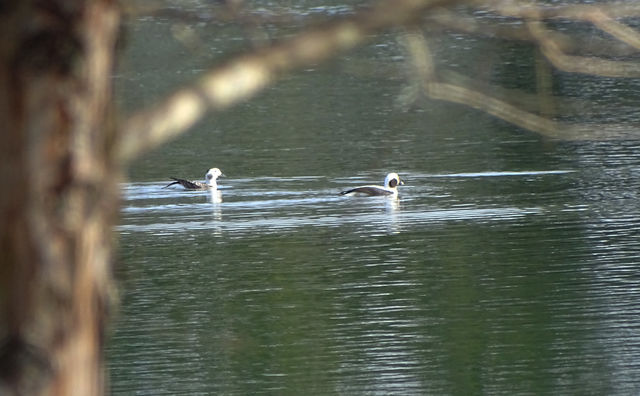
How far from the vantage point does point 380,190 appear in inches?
1011

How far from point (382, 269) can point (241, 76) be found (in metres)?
15.2

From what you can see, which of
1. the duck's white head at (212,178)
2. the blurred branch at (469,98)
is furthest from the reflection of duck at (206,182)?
the blurred branch at (469,98)

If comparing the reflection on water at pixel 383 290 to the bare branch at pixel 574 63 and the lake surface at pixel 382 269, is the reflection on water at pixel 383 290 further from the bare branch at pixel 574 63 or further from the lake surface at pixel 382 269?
the bare branch at pixel 574 63

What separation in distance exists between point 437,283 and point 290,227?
4.84m

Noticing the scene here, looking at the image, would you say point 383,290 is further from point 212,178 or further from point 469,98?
point 469,98

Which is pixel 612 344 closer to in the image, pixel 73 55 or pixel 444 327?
pixel 444 327

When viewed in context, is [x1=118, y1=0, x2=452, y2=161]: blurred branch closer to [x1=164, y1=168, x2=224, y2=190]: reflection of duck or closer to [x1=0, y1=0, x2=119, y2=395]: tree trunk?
[x1=0, y1=0, x2=119, y2=395]: tree trunk

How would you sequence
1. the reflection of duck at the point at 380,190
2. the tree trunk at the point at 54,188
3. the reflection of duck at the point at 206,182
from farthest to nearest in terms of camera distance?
1. the reflection of duck at the point at 206,182
2. the reflection of duck at the point at 380,190
3. the tree trunk at the point at 54,188

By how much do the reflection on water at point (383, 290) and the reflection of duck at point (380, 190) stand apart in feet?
0.84

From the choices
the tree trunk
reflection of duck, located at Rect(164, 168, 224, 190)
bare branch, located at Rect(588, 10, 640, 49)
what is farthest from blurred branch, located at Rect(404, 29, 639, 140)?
reflection of duck, located at Rect(164, 168, 224, 190)

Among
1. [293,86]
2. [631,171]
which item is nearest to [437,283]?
[631,171]

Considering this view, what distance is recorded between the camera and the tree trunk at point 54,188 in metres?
3.71

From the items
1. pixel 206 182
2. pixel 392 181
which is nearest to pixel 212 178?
pixel 206 182

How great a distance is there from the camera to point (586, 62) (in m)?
3.59
